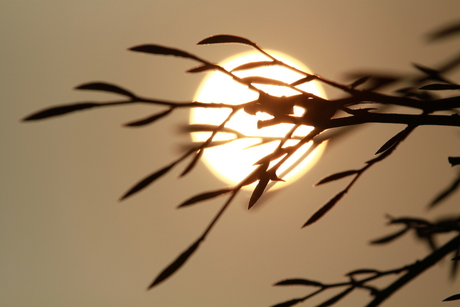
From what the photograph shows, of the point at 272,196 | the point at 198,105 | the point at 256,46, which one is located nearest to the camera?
the point at 198,105

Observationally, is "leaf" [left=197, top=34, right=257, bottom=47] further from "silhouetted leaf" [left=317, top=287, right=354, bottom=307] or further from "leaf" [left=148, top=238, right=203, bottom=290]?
"silhouetted leaf" [left=317, top=287, right=354, bottom=307]

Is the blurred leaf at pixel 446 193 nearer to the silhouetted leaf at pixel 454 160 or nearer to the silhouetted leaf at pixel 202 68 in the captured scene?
the silhouetted leaf at pixel 454 160

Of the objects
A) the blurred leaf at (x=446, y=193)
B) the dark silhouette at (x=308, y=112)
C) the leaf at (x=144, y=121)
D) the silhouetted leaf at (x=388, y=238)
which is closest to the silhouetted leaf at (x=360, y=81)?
the dark silhouette at (x=308, y=112)

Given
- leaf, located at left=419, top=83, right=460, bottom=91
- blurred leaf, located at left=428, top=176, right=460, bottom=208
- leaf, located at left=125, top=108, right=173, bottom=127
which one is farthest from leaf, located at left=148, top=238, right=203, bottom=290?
blurred leaf, located at left=428, top=176, right=460, bottom=208

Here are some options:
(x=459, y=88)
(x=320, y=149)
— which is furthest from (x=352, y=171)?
(x=459, y=88)

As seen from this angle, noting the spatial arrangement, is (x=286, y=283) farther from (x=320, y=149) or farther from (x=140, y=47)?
(x=140, y=47)

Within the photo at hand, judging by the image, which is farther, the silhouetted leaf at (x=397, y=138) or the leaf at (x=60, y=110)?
the silhouetted leaf at (x=397, y=138)
